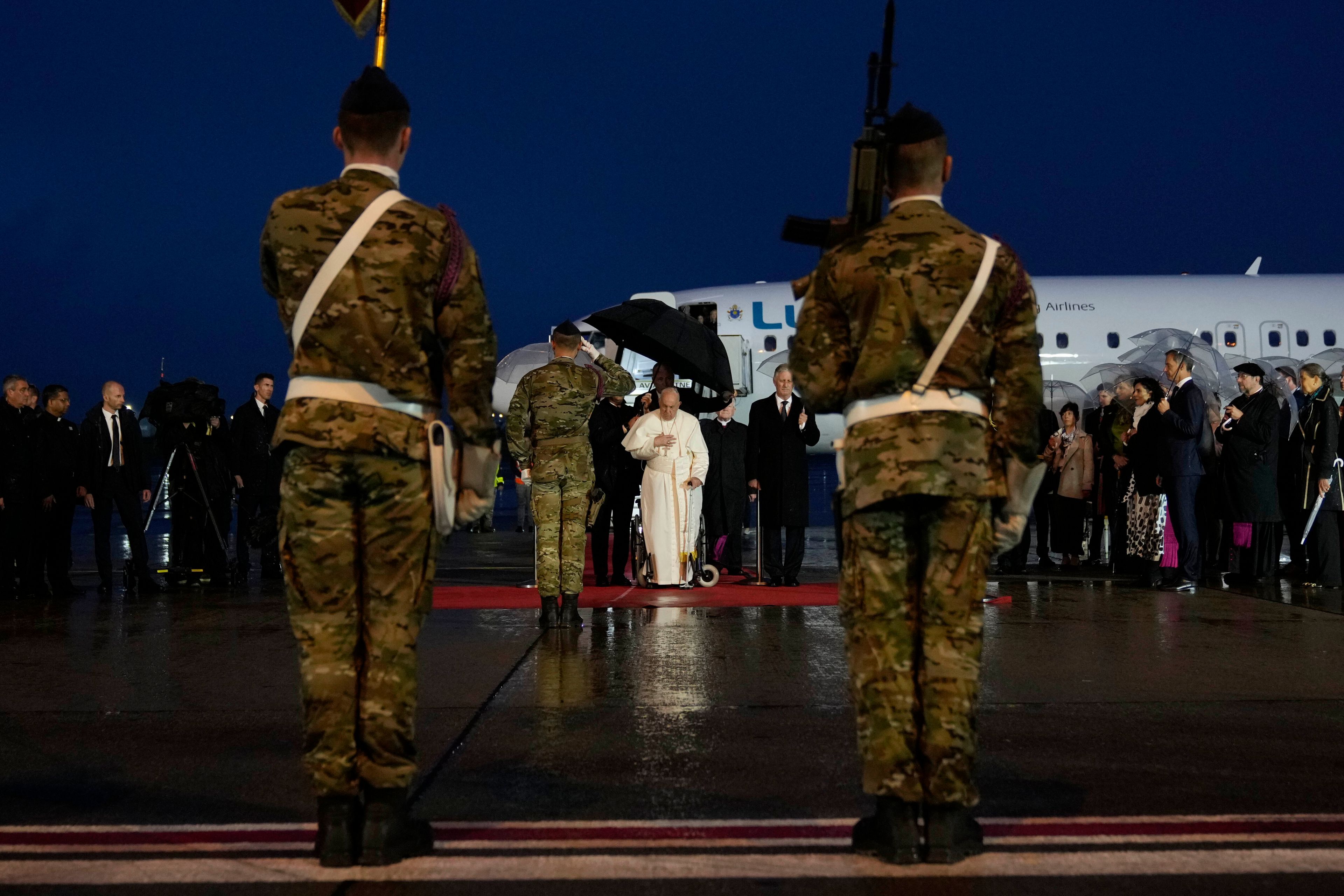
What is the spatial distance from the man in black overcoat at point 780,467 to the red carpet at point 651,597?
41 cm

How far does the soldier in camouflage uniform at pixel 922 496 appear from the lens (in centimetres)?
338

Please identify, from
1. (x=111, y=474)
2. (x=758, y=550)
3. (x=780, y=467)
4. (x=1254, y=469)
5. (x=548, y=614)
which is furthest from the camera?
(x=111, y=474)

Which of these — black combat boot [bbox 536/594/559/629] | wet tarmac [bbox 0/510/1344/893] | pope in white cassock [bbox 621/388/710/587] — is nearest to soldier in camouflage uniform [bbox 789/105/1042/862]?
wet tarmac [bbox 0/510/1344/893]

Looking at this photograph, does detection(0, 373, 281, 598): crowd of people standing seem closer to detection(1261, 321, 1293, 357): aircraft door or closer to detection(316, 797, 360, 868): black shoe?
detection(316, 797, 360, 868): black shoe

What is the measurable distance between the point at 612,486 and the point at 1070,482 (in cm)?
484

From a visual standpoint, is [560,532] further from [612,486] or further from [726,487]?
[726,487]

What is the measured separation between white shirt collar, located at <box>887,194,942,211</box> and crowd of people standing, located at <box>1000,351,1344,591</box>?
784 centimetres

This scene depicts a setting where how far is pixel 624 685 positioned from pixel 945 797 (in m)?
2.86

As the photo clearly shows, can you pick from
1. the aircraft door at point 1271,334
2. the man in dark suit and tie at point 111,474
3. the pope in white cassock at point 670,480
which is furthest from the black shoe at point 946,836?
the aircraft door at point 1271,334

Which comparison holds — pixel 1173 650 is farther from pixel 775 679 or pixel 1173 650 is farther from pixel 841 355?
pixel 841 355

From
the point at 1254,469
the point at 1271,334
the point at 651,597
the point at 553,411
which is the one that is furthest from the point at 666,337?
the point at 1271,334

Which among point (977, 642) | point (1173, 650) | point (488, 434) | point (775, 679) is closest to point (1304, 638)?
point (1173, 650)

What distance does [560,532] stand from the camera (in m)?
8.16

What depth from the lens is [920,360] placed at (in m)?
3.46
